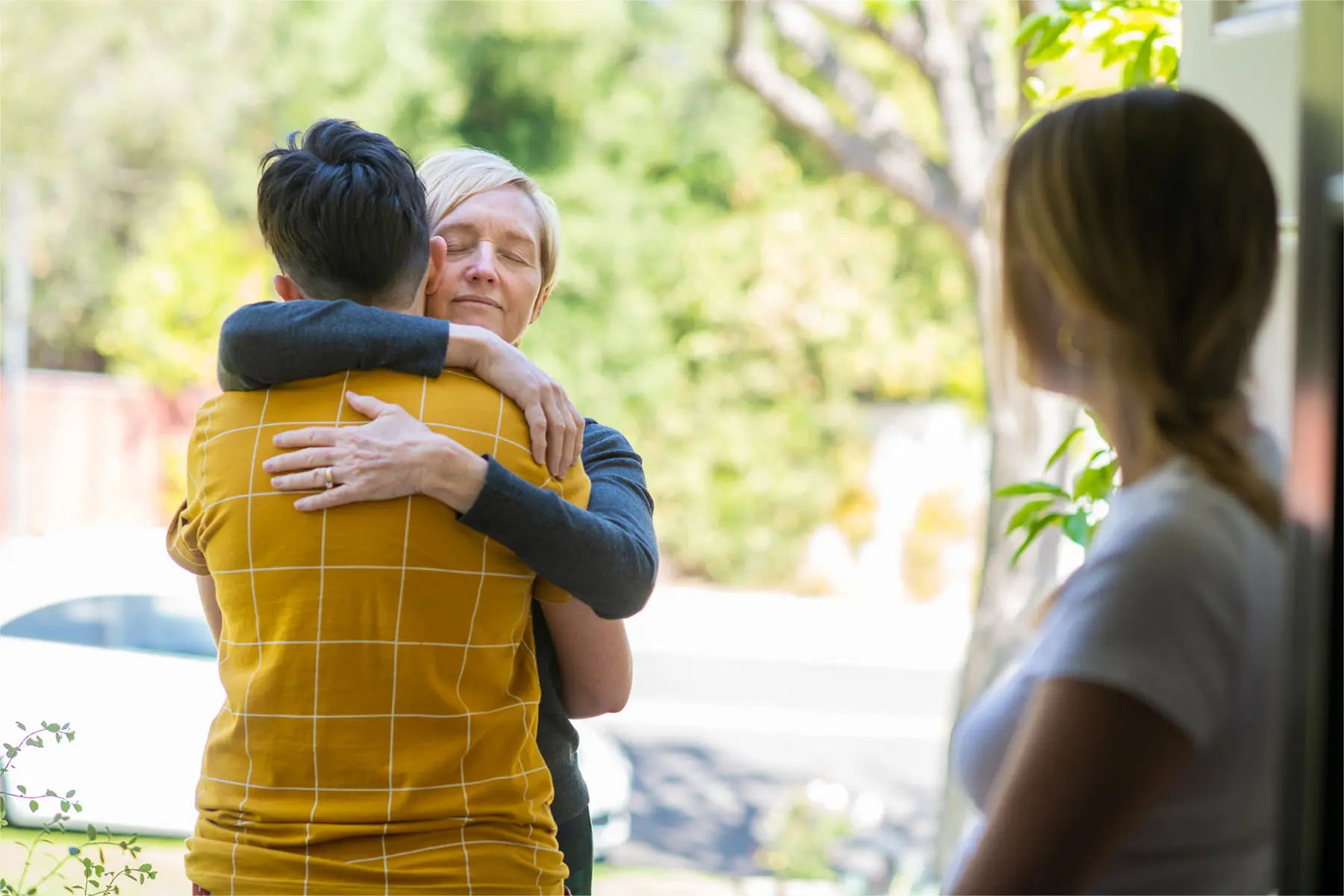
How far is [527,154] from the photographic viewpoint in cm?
1196

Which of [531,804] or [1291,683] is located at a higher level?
[1291,683]

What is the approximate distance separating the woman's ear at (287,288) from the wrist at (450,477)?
0.28 m

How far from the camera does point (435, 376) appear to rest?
1.16 metres

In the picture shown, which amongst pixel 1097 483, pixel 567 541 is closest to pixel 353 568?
pixel 567 541

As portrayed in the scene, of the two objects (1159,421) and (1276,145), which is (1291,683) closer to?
(1159,421)

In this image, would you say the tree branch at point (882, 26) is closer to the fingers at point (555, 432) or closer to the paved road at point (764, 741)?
the paved road at point (764, 741)

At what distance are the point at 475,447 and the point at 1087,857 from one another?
24.9 inches

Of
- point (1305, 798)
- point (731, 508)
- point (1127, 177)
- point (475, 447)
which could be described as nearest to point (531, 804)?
point (475, 447)

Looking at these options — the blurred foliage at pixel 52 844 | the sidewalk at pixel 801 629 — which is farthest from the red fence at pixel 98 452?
the blurred foliage at pixel 52 844

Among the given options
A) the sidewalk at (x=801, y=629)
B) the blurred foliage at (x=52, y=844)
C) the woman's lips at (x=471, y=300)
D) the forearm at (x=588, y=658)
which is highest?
the woman's lips at (x=471, y=300)

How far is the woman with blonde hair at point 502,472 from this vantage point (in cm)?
109

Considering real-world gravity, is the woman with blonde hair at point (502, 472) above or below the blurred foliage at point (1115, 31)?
below

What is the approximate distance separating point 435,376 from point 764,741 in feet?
24.8

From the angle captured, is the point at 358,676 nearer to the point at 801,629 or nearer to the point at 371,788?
the point at 371,788
